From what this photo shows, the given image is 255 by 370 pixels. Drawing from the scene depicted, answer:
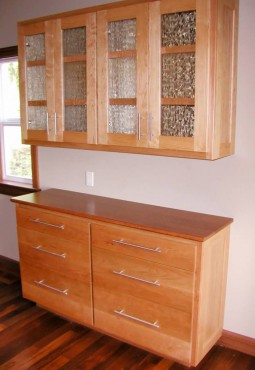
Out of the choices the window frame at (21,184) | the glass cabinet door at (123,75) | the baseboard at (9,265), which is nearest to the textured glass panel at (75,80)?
the glass cabinet door at (123,75)

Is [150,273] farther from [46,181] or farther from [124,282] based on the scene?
[46,181]

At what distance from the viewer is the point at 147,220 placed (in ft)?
8.09

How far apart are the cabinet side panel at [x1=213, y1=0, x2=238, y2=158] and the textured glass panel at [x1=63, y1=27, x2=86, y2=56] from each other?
0.92m

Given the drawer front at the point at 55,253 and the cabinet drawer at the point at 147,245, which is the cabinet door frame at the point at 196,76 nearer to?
the cabinet drawer at the point at 147,245

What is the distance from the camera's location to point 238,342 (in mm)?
2615

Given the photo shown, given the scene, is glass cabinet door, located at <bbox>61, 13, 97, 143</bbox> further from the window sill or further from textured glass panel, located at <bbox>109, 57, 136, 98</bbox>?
the window sill

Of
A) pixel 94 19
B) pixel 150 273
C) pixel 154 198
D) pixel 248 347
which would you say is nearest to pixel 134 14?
pixel 94 19

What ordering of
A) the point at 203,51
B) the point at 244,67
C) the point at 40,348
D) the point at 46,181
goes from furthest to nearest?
the point at 46,181
the point at 40,348
the point at 244,67
the point at 203,51

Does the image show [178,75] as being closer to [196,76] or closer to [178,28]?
[196,76]

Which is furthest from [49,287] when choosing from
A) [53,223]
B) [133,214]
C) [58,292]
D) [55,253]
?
[133,214]

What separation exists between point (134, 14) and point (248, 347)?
7.01ft

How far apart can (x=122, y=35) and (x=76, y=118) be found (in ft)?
2.06

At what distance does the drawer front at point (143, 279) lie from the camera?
2271 mm

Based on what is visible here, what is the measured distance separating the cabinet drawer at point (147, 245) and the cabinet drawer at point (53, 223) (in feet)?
0.39
